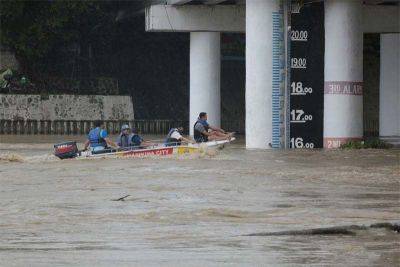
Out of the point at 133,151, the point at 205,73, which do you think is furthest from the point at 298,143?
the point at 205,73

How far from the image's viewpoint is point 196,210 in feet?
59.6

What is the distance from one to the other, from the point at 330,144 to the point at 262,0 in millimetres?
5484

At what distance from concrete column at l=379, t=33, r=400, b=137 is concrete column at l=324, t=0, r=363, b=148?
1061 centimetres

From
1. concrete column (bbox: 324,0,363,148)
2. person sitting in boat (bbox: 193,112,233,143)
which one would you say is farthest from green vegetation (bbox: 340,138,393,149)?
person sitting in boat (bbox: 193,112,233,143)

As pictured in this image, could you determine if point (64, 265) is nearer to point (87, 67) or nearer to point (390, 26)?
point (390, 26)

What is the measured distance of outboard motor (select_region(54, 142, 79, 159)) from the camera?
101ft

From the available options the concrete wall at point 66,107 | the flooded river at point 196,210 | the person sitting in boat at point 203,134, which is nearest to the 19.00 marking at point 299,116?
the person sitting in boat at point 203,134

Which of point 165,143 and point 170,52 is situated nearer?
point 165,143

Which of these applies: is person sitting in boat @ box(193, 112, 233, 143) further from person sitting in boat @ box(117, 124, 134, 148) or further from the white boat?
person sitting in boat @ box(117, 124, 134, 148)

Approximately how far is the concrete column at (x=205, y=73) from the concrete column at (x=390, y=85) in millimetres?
7496

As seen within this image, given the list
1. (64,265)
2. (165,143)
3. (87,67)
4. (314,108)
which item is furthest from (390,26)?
(64,265)

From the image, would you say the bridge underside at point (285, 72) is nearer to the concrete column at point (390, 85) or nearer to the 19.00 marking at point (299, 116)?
the 19.00 marking at point (299, 116)

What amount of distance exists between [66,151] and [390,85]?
69.4 feet

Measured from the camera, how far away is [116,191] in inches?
863
